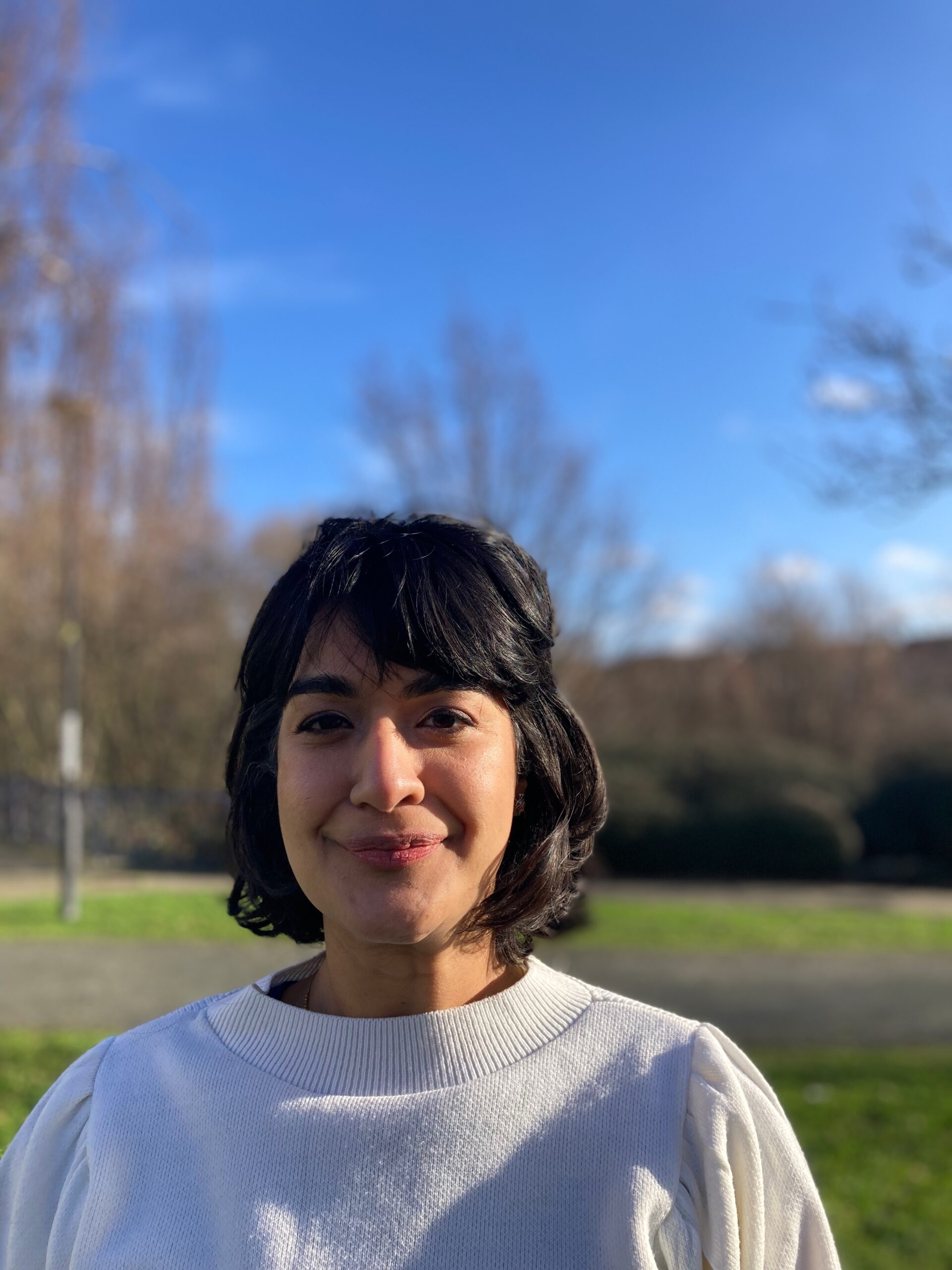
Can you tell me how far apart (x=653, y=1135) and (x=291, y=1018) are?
0.45m

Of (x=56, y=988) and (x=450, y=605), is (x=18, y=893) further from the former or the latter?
(x=450, y=605)

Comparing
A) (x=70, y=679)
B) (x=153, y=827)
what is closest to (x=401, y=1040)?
(x=70, y=679)

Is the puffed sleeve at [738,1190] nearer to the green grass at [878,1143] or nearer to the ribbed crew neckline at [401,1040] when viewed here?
the ribbed crew neckline at [401,1040]

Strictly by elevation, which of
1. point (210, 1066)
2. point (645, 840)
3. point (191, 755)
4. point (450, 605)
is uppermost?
point (450, 605)

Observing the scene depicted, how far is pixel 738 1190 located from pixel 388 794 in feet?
1.86

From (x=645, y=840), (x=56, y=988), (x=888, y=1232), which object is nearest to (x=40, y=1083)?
(x=56, y=988)

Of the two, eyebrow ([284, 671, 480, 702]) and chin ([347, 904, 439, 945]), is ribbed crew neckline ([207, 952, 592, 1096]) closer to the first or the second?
chin ([347, 904, 439, 945])

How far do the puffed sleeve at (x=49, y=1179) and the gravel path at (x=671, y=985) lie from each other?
4879 mm

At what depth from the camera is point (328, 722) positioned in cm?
137

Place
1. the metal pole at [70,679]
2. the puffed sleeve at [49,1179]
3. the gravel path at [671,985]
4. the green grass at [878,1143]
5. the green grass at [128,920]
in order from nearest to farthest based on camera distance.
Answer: the puffed sleeve at [49,1179] → the green grass at [878,1143] → the gravel path at [671,985] → the green grass at [128,920] → the metal pole at [70,679]

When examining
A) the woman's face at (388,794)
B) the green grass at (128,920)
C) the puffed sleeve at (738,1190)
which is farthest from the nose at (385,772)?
the green grass at (128,920)

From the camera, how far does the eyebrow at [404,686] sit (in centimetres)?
136

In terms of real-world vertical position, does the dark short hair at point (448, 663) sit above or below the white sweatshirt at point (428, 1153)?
above

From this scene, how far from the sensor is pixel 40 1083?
483 cm
